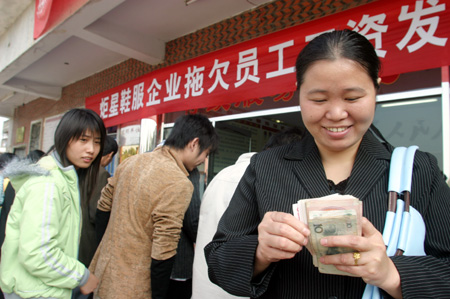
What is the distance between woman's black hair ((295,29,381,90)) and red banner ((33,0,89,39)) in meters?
3.38

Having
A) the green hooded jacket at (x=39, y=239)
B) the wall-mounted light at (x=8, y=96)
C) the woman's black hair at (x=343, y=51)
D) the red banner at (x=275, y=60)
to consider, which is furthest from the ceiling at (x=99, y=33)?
the woman's black hair at (x=343, y=51)

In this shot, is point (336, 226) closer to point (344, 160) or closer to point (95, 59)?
point (344, 160)

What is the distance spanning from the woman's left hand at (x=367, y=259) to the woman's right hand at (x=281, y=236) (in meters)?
0.06

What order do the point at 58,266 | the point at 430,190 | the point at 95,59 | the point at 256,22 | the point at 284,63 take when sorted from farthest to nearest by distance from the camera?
1. the point at 95,59
2. the point at 256,22
3. the point at 284,63
4. the point at 58,266
5. the point at 430,190

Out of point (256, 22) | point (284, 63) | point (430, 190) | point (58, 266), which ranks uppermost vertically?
point (256, 22)

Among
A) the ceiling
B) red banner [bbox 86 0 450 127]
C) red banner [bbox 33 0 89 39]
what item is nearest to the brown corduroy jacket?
red banner [bbox 86 0 450 127]

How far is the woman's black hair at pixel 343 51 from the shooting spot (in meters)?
0.88

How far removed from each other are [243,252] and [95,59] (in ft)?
18.4

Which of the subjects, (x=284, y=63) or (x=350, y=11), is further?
(x=284, y=63)

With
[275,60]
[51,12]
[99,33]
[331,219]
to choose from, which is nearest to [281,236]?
[331,219]

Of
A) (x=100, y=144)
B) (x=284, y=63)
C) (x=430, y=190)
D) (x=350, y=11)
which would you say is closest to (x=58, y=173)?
(x=100, y=144)

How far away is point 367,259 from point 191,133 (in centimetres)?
167

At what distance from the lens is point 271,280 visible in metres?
0.97

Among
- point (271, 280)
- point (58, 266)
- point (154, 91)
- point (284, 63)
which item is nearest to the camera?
point (271, 280)
